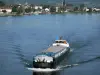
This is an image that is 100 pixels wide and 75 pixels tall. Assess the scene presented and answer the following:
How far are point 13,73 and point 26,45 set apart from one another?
10.1m

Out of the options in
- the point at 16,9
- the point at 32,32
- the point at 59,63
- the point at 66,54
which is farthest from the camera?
the point at 16,9

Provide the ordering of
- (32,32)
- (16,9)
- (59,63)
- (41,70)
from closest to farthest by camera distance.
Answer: (41,70) < (59,63) < (32,32) < (16,9)

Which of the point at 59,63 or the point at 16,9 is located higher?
the point at 59,63

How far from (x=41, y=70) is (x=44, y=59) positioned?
624mm

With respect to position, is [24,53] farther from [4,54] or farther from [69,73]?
[69,73]

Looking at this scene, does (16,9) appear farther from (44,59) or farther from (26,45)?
(44,59)

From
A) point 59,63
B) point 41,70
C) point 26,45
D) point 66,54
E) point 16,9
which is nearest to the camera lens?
point 41,70

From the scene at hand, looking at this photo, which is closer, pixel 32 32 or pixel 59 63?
pixel 59 63

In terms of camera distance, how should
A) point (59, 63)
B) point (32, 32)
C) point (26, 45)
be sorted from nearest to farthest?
point (59, 63), point (26, 45), point (32, 32)

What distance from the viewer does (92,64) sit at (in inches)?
1095

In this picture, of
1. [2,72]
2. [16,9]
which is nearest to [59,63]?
[2,72]

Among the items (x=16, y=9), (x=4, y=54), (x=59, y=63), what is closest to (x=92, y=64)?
(x=59, y=63)

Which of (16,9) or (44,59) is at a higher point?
(44,59)

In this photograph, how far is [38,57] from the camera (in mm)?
24344
